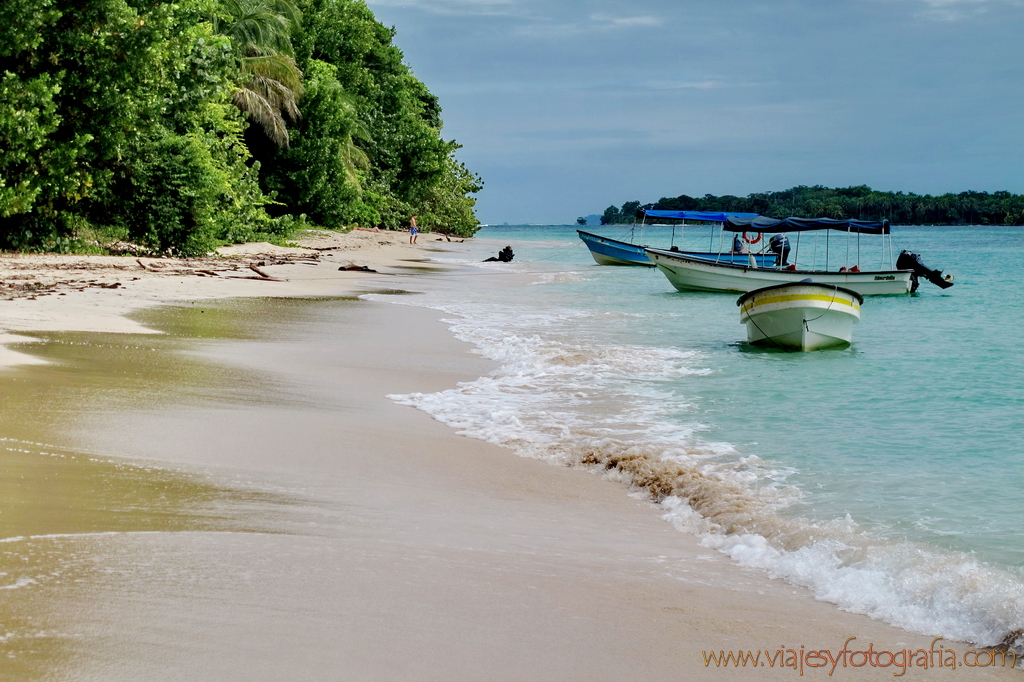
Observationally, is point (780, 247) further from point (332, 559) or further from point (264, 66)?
point (332, 559)

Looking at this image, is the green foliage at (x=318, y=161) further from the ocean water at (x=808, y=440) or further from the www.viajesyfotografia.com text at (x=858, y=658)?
the www.viajesyfotografia.com text at (x=858, y=658)

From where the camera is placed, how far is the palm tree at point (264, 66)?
30656mm

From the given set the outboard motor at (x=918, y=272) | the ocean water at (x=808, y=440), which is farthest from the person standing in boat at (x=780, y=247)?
the ocean water at (x=808, y=440)

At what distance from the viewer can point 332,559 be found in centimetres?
386

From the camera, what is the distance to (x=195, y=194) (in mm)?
20281

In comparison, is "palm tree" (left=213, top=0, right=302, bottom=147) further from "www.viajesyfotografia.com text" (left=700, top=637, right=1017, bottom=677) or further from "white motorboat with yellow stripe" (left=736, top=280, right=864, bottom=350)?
"www.viajesyfotografia.com text" (left=700, top=637, right=1017, bottom=677)

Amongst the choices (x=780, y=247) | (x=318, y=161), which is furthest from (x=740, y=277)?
(x=318, y=161)

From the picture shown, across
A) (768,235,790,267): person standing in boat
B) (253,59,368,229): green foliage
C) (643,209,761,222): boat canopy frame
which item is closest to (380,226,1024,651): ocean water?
(768,235,790,267): person standing in boat

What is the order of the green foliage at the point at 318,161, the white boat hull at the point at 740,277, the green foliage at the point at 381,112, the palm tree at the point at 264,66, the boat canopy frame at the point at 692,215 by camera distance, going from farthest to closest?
the green foliage at the point at 381,112 < the green foliage at the point at 318,161 < the palm tree at the point at 264,66 < the boat canopy frame at the point at 692,215 < the white boat hull at the point at 740,277

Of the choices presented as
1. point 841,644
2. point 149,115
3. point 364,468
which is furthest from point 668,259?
point 841,644

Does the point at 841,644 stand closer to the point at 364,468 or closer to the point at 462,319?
the point at 364,468

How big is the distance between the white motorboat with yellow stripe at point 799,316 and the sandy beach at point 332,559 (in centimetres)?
824

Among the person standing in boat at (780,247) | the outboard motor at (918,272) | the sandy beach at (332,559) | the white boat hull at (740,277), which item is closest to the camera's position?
the sandy beach at (332,559)

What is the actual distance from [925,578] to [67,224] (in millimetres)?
18826
